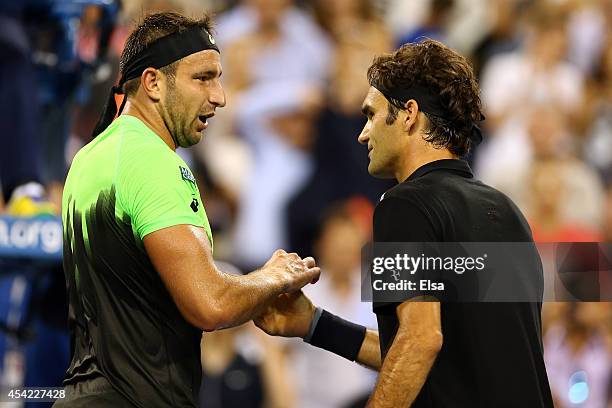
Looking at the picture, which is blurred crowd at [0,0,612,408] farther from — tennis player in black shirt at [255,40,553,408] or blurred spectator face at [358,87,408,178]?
tennis player in black shirt at [255,40,553,408]

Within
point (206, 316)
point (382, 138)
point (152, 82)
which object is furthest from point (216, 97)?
point (206, 316)

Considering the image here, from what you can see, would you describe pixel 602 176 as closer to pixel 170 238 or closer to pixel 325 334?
pixel 325 334

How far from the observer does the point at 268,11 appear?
30.7 feet

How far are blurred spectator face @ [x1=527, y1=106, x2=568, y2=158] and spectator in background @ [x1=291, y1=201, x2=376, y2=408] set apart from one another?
199cm

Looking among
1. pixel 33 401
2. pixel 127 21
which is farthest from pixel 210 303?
pixel 127 21

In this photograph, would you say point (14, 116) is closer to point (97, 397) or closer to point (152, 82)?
point (152, 82)

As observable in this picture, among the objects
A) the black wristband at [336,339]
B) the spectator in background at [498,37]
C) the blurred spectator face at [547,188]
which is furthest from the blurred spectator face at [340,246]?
the black wristband at [336,339]

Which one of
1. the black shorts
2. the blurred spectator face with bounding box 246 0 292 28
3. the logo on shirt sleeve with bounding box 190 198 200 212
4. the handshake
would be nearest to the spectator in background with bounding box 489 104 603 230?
the blurred spectator face with bounding box 246 0 292 28

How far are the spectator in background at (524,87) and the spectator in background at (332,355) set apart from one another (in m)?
1.77

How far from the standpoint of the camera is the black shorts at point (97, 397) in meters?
3.79

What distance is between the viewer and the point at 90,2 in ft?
20.1

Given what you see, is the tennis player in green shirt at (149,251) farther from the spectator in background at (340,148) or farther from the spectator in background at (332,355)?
the spectator in background at (340,148)

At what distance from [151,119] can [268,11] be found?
5.48 m

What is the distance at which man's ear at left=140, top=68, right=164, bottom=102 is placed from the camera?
4020 mm
